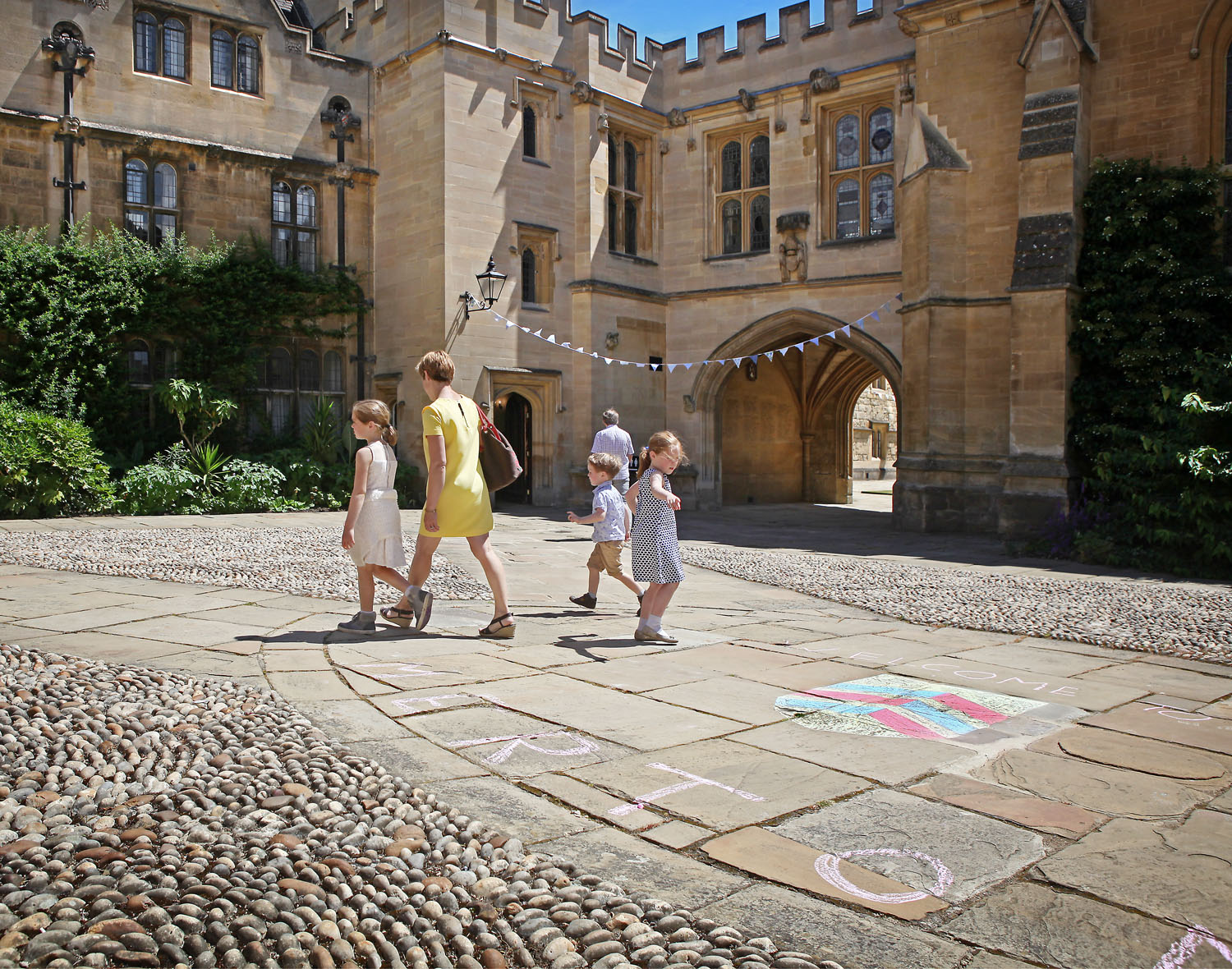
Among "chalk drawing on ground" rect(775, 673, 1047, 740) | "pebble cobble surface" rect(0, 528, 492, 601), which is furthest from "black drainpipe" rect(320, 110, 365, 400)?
"chalk drawing on ground" rect(775, 673, 1047, 740)

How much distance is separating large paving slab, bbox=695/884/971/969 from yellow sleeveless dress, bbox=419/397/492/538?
324 centimetres

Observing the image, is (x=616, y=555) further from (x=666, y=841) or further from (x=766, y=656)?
(x=666, y=841)

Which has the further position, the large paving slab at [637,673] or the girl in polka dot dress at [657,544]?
the girl in polka dot dress at [657,544]

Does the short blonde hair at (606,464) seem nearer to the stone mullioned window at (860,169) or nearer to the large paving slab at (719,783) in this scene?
the large paving slab at (719,783)

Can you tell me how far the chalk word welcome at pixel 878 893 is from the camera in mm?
2418

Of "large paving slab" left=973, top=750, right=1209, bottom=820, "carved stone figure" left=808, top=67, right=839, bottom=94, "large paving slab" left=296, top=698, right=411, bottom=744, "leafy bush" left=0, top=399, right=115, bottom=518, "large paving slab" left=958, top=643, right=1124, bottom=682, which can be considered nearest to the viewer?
"large paving slab" left=973, top=750, right=1209, bottom=820

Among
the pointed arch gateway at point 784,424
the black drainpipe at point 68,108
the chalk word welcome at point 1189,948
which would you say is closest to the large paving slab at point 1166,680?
the chalk word welcome at point 1189,948

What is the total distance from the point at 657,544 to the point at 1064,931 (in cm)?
346

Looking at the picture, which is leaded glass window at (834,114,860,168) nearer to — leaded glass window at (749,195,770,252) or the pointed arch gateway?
leaded glass window at (749,195,770,252)

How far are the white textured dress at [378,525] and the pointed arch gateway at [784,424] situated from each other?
41.8 ft

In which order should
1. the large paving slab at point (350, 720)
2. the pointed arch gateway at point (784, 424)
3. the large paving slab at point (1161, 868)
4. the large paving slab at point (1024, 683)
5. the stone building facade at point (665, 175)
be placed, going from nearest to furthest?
the large paving slab at point (1161, 868) → the large paving slab at point (350, 720) → the large paving slab at point (1024, 683) → the stone building facade at point (665, 175) → the pointed arch gateway at point (784, 424)

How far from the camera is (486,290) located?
15.1 m

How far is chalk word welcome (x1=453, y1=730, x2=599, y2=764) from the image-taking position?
3.45 meters

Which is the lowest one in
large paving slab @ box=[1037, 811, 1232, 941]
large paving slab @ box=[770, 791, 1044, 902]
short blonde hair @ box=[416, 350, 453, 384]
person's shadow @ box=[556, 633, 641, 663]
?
large paving slab @ box=[1037, 811, 1232, 941]
